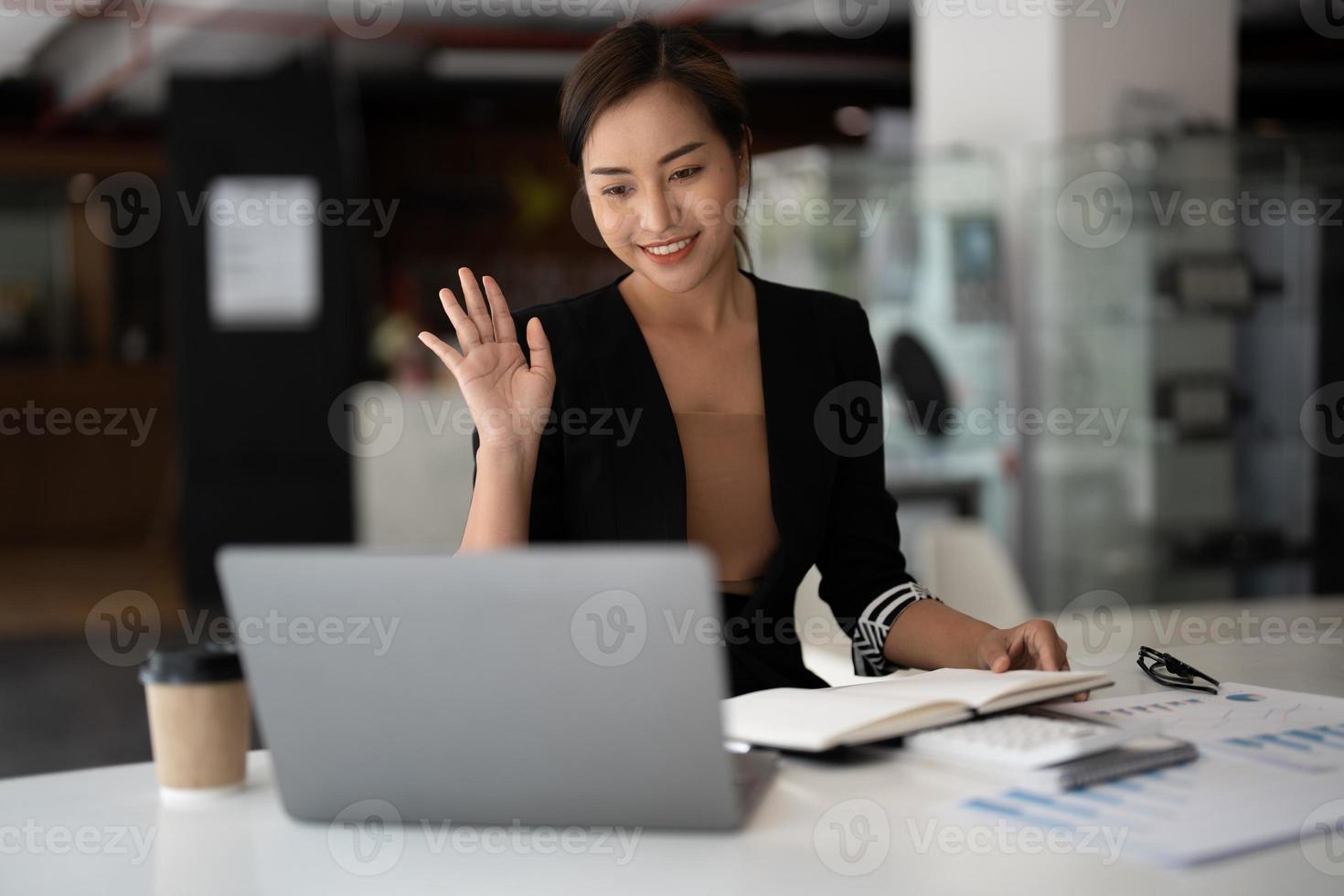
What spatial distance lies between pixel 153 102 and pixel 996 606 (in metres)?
8.74

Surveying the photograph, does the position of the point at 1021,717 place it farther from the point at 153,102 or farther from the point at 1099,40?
the point at 153,102

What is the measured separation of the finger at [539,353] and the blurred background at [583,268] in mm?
1777

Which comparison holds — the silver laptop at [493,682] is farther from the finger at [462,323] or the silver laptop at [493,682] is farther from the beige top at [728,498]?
the beige top at [728,498]

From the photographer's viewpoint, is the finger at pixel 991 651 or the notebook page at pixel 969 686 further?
the finger at pixel 991 651

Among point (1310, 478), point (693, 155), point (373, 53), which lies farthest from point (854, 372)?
point (373, 53)

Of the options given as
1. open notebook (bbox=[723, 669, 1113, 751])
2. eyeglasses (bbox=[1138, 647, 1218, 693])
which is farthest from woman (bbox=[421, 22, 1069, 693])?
open notebook (bbox=[723, 669, 1113, 751])

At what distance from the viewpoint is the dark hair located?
167 centimetres

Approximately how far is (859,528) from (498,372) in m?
0.58

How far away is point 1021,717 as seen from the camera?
46.8 inches

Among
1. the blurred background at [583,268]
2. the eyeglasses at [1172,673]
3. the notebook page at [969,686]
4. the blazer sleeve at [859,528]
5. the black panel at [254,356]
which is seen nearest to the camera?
the notebook page at [969,686]

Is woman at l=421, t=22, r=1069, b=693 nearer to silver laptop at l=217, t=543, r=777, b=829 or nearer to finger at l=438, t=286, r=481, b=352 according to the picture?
finger at l=438, t=286, r=481, b=352

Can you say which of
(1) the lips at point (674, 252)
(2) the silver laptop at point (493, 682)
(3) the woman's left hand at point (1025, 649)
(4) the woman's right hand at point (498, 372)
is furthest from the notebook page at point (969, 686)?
(1) the lips at point (674, 252)

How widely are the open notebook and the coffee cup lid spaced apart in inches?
17.0

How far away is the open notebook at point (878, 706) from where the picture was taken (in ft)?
3.67
